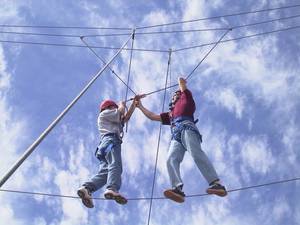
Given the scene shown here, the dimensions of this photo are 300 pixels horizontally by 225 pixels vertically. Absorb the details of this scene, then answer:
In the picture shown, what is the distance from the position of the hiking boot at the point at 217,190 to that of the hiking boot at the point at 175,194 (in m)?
0.36

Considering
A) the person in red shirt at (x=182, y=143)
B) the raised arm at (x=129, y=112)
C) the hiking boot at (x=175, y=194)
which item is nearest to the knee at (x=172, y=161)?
the person in red shirt at (x=182, y=143)

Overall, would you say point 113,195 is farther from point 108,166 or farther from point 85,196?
point 108,166

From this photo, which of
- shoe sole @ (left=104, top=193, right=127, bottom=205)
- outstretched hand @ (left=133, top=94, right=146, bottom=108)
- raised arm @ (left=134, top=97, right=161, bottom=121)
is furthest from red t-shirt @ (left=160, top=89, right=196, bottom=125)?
shoe sole @ (left=104, top=193, right=127, bottom=205)

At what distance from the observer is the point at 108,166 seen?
8.09 meters

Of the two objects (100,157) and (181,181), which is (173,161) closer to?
(181,181)

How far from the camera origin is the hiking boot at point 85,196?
7.69m

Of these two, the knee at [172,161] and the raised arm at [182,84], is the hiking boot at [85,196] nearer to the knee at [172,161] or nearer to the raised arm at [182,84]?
the knee at [172,161]

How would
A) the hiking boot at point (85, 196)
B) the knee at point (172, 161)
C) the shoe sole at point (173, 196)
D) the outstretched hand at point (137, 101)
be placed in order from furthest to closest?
1. the outstretched hand at point (137, 101)
2. the knee at point (172, 161)
3. the hiking boot at point (85, 196)
4. the shoe sole at point (173, 196)

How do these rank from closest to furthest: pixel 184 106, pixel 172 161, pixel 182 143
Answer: pixel 172 161
pixel 182 143
pixel 184 106

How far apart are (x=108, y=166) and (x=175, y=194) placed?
45.1 inches

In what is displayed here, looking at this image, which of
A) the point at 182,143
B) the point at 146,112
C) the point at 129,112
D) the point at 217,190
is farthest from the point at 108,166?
the point at 146,112

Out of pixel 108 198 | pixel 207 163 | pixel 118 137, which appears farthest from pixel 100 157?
pixel 207 163

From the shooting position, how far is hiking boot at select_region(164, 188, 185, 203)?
749cm

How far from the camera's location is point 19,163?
569cm
